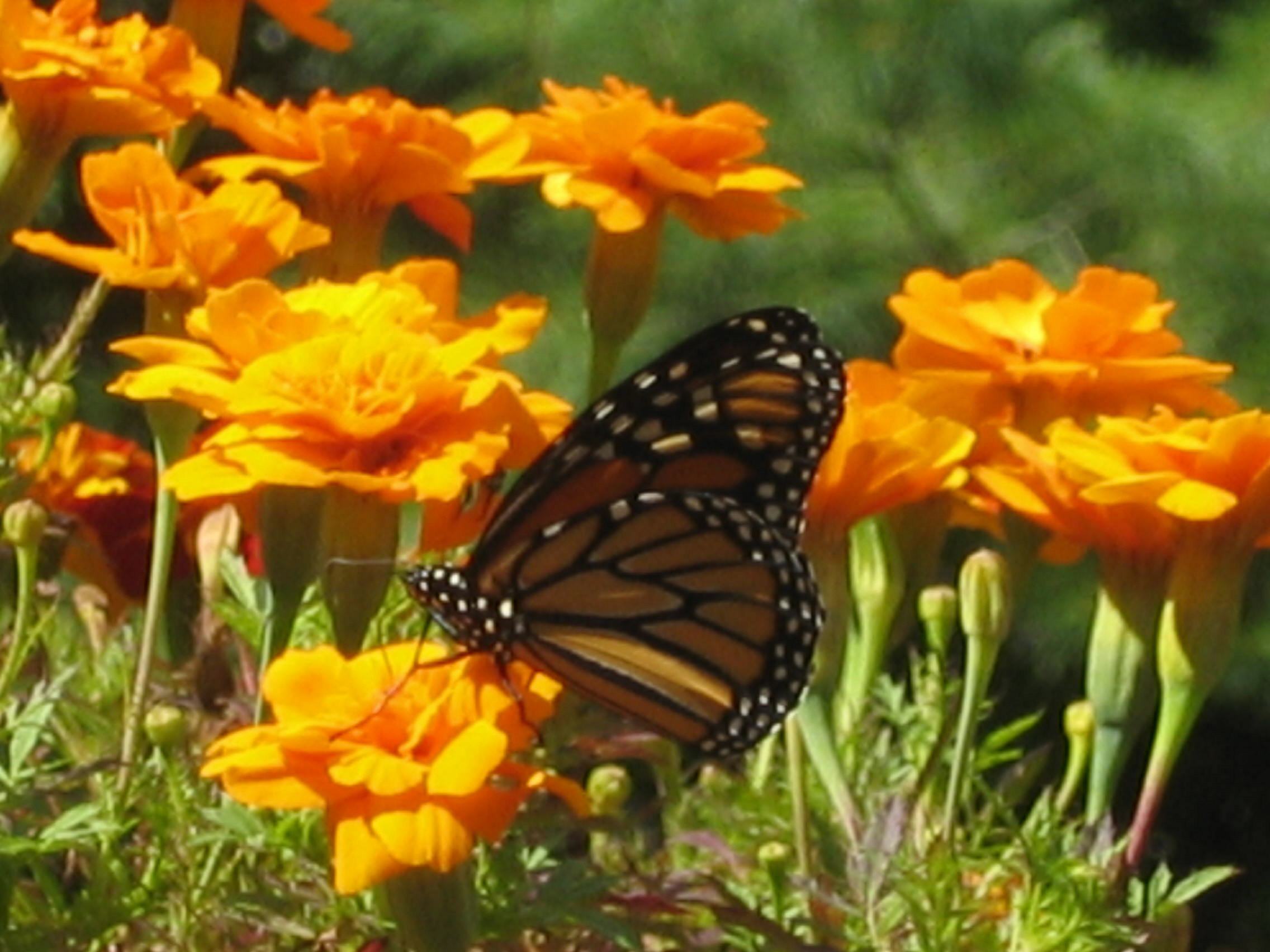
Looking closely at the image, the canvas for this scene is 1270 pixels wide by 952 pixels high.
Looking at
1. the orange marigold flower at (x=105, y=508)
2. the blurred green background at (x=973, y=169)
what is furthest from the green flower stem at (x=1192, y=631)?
the blurred green background at (x=973, y=169)

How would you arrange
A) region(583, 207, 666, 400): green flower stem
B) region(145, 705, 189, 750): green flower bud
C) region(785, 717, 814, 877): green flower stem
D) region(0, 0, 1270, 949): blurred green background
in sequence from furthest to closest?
region(0, 0, 1270, 949): blurred green background → region(583, 207, 666, 400): green flower stem → region(785, 717, 814, 877): green flower stem → region(145, 705, 189, 750): green flower bud

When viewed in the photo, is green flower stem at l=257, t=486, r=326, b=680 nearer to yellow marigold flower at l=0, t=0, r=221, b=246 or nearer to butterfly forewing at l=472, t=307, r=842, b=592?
butterfly forewing at l=472, t=307, r=842, b=592

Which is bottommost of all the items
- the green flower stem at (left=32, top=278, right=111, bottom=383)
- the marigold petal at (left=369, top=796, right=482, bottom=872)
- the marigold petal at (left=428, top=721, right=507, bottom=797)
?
the marigold petal at (left=369, top=796, right=482, bottom=872)

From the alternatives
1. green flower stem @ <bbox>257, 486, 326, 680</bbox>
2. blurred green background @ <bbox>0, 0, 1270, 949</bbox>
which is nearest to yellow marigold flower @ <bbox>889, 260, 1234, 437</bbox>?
green flower stem @ <bbox>257, 486, 326, 680</bbox>

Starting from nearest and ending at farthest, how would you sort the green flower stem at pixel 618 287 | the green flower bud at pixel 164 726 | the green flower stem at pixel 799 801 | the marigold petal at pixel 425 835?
the marigold petal at pixel 425 835
the green flower bud at pixel 164 726
the green flower stem at pixel 799 801
the green flower stem at pixel 618 287

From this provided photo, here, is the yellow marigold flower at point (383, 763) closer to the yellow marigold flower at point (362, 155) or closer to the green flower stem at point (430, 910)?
the green flower stem at point (430, 910)

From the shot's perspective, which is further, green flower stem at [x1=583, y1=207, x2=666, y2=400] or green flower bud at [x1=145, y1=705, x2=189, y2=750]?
green flower stem at [x1=583, y1=207, x2=666, y2=400]
